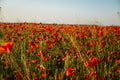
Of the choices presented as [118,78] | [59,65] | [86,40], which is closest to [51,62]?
[59,65]

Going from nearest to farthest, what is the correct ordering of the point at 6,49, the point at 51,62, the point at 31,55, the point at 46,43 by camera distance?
the point at 6,49
the point at 51,62
the point at 31,55
the point at 46,43

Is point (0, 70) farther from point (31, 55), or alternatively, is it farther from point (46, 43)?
point (46, 43)

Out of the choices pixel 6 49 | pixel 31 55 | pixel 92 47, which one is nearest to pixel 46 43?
pixel 31 55

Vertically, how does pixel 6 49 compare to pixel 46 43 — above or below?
above

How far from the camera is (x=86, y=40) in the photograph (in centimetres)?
622

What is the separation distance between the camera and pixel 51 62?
13.7ft

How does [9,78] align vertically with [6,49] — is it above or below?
below

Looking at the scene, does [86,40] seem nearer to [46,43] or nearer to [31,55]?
[46,43]

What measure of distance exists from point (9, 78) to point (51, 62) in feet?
3.22

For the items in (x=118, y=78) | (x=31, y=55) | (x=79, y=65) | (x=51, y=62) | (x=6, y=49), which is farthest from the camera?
(x=31, y=55)

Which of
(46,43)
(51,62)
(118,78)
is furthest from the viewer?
(46,43)

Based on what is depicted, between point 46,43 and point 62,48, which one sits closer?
point 46,43

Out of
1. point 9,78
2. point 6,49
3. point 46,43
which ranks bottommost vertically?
point 9,78

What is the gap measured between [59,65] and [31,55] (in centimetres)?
69
